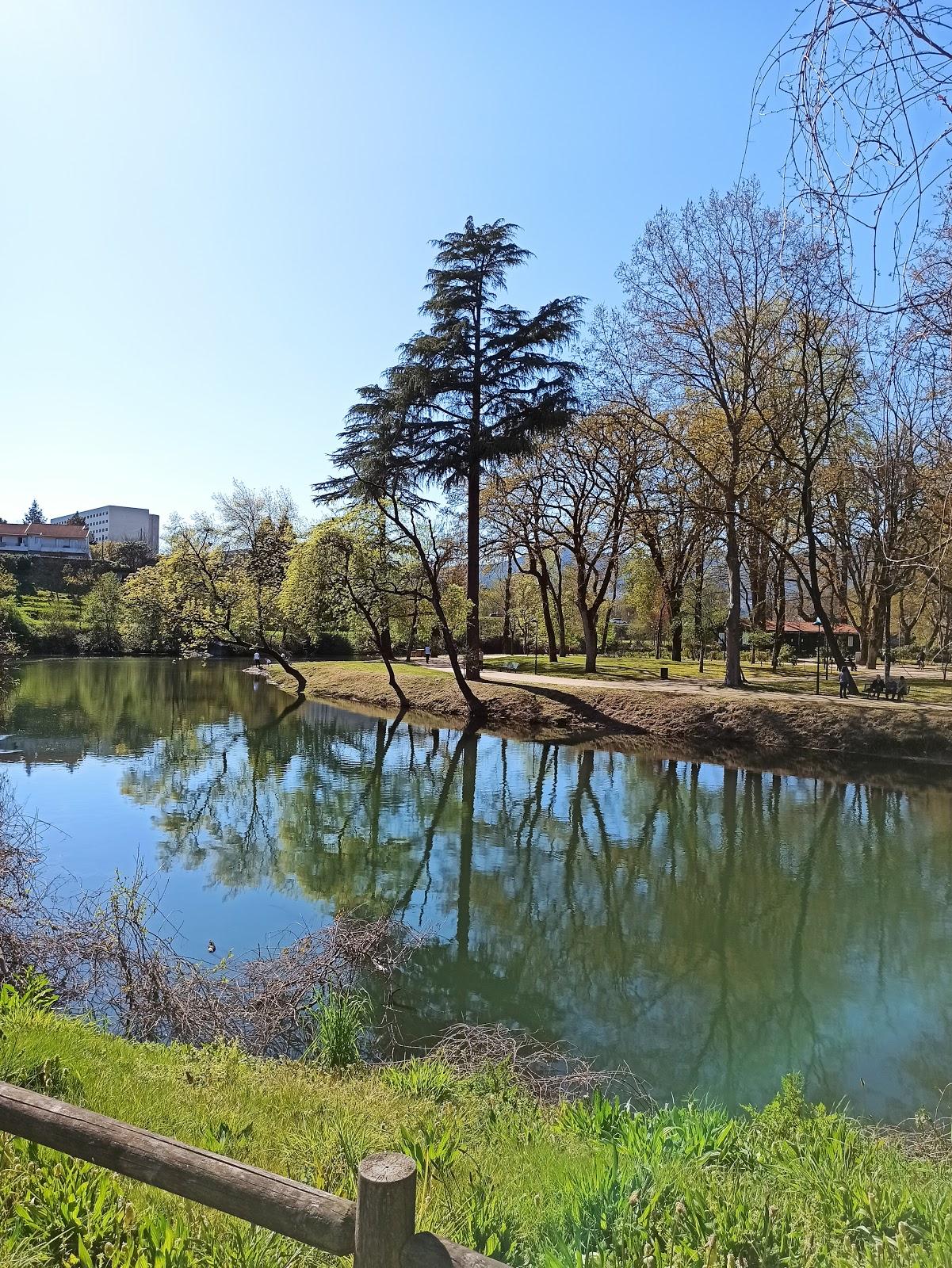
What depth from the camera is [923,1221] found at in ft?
9.23

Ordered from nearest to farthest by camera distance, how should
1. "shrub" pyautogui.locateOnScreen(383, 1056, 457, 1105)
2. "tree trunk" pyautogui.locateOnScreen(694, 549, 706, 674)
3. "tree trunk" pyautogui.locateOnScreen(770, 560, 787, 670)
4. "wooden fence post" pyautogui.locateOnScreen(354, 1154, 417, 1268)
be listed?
1. "wooden fence post" pyautogui.locateOnScreen(354, 1154, 417, 1268)
2. "shrub" pyautogui.locateOnScreen(383, 1056, 457, 1105)
3. "tree trunk" pyautogui.locateOnScreen(770, 560, 787, 670)
4. "tree trunk" pyautogui.locateOnScreen(694, 549, 706, 674)

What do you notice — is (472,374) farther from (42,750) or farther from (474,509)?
(42,750)

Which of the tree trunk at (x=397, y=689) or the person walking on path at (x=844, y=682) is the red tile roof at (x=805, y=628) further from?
the tree trunk at (x=397, y=689)

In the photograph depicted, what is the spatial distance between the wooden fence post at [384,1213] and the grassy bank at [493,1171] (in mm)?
827

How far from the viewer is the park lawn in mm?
24875

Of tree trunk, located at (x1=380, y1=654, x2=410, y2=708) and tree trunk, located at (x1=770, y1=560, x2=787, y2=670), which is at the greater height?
tree trunk, located at (x1=770, y1=560, x2=787, y2=670)

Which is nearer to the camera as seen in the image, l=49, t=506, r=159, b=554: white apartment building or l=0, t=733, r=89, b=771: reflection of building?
l=0, t=733, r=89, b=771: reflection of building

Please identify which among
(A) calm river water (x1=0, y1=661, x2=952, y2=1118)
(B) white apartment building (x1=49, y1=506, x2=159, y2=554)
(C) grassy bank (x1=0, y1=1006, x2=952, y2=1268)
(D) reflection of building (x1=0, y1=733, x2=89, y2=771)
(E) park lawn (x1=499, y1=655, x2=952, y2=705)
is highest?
(B) white apartment building (x1=49, y1=506, x2=159, y2=554)

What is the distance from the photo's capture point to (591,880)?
11.4 metres

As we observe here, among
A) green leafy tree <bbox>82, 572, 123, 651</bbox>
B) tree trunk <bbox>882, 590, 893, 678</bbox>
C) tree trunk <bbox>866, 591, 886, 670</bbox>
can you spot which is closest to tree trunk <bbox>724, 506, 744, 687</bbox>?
tree trunk <bbox>882, 590, 893, 678</bbox>

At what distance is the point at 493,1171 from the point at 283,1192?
5.98ft

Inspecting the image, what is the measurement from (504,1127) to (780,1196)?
167cm

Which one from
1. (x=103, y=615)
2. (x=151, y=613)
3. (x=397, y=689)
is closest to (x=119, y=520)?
(x=103, y=615)

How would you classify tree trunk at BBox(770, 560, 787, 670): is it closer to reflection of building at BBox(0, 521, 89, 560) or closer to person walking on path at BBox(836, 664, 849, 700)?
person walking on path at BBox(836, 664, 849, 700)
